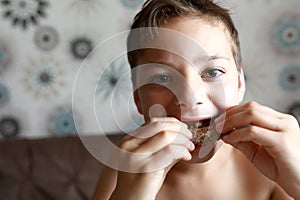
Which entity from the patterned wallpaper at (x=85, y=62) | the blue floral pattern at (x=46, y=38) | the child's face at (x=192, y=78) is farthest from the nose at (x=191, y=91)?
the blue floral pattern at (x=46, y=38)

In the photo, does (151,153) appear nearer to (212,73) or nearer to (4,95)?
(212,73)

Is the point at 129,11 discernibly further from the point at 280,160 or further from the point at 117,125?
the point at 280,160

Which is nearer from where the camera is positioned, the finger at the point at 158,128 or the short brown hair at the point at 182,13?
the finger at the point at 158,128

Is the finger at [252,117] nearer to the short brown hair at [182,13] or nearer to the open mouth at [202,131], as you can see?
the open mouth at [202,131]

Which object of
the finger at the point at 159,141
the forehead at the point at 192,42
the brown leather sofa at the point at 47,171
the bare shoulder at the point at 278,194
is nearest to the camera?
the finger at the point at 159,141

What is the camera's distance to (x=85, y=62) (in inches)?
64.7

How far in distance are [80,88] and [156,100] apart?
0.76 metres

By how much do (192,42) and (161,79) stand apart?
8 centimetres

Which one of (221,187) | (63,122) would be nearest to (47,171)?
(63,122)

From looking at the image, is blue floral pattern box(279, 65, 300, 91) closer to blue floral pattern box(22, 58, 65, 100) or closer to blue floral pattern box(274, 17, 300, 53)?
blue floral pattern box(274, 17, 300, 53)

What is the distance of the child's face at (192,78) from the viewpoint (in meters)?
0.85

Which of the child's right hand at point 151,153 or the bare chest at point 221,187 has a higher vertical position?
the child's right hand at point 151,153

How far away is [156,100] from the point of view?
0.90 m

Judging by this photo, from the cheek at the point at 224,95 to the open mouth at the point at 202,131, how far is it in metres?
0.04
